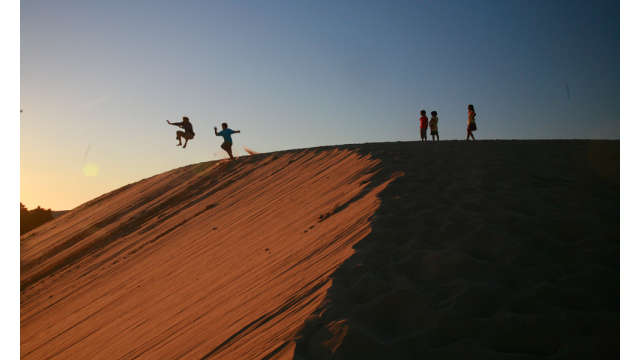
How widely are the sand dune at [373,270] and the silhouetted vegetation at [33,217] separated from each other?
1179 cm

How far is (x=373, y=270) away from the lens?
2.95 metres

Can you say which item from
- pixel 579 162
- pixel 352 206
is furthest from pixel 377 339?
pixel 579 162

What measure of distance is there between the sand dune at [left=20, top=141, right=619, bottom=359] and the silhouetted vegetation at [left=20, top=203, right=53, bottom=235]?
1179 cm

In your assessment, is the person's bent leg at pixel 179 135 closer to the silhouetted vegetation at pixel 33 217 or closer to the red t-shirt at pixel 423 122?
the red t-shirt at pixel 423 122

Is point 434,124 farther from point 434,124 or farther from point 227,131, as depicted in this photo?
point 227,131

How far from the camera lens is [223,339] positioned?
278 cm

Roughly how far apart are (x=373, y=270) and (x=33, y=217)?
20503 mm

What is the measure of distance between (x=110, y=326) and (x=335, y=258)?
276 centimetres

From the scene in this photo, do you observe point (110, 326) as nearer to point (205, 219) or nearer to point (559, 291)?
point (205, 219)

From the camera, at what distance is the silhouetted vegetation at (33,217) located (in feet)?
56.4

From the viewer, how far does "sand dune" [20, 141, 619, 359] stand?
2.27m

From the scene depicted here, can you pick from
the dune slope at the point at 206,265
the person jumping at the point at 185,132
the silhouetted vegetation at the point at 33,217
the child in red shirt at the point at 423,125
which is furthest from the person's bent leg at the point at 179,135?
the silhouetted vegetation at the point at 33,217

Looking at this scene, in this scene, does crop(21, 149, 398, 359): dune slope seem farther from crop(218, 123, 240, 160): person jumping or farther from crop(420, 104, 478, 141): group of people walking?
crop(420, 104, 478, 141): group of people walking

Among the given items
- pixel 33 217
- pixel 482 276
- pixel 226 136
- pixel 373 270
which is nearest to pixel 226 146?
pixel 226 136
